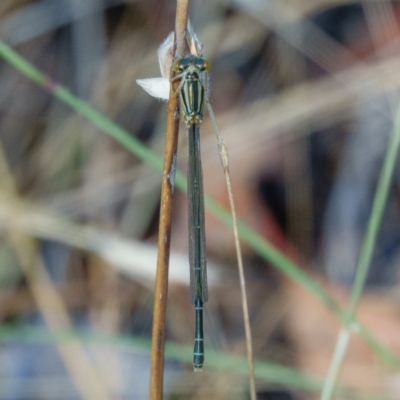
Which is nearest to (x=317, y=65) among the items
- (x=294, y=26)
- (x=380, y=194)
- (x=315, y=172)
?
(x=294, y=26)

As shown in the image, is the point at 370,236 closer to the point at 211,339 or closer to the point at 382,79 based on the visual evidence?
the point at 211,339

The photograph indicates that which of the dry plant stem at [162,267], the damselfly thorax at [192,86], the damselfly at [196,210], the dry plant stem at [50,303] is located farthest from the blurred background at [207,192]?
the dry plant stem at [162,267]

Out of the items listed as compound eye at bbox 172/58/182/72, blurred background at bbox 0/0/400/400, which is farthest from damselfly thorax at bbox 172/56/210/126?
blurred background at bbox 0/0/400/400

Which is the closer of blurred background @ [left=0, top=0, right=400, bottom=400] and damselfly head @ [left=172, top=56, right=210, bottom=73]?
damselfly head @ [left=172, top=56, right=210, bottom=73]

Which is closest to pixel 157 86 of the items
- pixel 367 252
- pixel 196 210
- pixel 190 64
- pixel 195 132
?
pixel 190 64

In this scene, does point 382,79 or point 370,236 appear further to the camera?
point 382,79

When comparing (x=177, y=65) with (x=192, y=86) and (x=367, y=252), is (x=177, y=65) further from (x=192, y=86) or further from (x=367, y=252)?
(x=367, y=252)

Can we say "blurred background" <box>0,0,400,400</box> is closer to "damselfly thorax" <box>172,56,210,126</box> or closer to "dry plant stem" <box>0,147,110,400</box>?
"dry plant stem" <box>0,147,110,400</box>

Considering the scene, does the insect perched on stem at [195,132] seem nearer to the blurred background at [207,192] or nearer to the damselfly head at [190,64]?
the damselfly head at [190,64]
